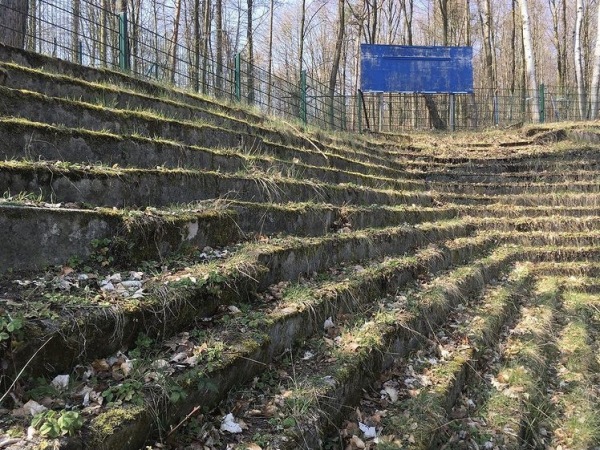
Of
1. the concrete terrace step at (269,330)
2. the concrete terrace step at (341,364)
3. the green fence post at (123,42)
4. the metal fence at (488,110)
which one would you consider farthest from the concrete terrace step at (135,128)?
the metal fence at (488,110)

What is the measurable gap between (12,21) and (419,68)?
11.1 meters

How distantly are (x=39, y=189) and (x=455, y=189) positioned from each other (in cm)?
828

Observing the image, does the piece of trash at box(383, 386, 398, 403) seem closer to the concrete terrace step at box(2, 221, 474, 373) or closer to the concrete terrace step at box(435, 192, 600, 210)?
the concrete terrace step at box(2, 221, 474, 373)

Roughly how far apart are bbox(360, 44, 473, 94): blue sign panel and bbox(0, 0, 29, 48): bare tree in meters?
9.65

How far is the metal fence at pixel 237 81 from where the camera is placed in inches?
352

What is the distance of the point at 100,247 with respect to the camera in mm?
2693

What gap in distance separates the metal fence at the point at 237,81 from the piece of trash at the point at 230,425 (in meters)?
6.37

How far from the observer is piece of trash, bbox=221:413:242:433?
2.08 m

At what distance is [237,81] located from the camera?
9.83 m

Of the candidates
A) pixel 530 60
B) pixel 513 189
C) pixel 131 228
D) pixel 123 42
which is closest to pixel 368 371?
pixel 131 228

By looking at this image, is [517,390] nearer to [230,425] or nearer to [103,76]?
[230,425]

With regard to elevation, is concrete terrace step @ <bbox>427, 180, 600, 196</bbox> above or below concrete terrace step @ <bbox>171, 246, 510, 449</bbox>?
above

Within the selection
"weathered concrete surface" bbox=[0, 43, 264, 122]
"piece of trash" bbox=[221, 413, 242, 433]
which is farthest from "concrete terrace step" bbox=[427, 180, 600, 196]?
"piece of trash" bbox=[221, 413, 242, 433]

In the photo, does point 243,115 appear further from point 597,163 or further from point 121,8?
point 121,8
